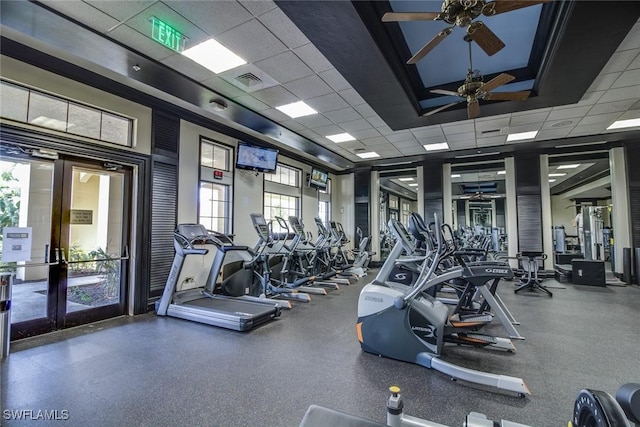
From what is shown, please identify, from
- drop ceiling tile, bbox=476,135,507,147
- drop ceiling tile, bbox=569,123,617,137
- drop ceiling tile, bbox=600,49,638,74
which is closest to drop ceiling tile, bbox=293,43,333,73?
drop ceiling tile, bbox=600,49,638,74

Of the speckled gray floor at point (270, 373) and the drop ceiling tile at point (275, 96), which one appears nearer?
the speckled gray floor at point (270, 373)

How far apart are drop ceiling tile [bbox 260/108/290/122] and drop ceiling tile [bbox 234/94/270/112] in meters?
0.14

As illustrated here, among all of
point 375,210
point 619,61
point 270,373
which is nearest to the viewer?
point 270,373

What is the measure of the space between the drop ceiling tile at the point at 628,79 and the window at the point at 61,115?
7.39 m

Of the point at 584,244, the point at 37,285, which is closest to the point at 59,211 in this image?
the point at 37,285

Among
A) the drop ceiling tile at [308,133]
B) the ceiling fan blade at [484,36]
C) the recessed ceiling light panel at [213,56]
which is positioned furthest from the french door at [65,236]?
the ceiling fan blade at [484,36]

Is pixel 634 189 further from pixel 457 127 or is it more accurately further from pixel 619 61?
pixel 619 61

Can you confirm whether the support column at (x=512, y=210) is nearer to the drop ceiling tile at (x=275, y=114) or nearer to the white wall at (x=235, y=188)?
the white wall at (x=235, y=188)

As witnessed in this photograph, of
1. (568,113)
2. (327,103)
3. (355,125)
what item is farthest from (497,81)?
(568,113)

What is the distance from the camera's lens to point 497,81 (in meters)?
3.84

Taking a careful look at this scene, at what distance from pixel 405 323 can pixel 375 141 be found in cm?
553

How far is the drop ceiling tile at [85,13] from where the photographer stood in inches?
111

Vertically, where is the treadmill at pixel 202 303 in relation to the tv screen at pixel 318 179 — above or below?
below

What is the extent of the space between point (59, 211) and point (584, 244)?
38.4 feet
